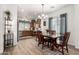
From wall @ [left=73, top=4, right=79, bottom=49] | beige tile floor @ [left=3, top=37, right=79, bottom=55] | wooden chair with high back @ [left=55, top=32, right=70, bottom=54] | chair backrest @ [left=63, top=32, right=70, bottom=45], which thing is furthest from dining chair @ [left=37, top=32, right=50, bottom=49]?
wall @ [left=73, top=4, right=79, bottom=49]

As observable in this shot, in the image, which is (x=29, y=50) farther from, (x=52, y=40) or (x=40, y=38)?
(x=52, y=40)

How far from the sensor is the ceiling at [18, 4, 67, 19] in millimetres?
2865

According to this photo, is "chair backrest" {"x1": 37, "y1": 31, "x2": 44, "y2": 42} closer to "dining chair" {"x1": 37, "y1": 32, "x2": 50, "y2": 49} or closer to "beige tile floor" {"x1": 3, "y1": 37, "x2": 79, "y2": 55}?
"dining chair" {"x1": 37, "y1": 32, "x2": 50, "y2": 49}

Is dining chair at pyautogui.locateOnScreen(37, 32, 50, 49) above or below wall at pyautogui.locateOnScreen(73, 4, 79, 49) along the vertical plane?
below

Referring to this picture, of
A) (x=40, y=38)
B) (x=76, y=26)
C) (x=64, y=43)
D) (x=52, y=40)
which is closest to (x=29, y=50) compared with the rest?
(x=40, y=38)

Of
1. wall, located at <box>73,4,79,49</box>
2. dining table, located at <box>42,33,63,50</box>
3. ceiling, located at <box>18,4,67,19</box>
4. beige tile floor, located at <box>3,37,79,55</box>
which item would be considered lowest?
beige tile floor, located at <box>3,37,79,55</box>

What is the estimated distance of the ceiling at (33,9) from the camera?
9.40 ft

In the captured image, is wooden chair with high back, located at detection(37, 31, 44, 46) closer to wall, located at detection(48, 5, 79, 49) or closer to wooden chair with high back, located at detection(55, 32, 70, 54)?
wooden chair with high back, located at detection(55, 32, 70, 54)

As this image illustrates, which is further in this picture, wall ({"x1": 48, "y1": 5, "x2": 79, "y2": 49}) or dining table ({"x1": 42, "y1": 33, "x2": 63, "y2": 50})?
dining table ({"x1": 42, "y1": 33, "x2": 63, "y2": 50})

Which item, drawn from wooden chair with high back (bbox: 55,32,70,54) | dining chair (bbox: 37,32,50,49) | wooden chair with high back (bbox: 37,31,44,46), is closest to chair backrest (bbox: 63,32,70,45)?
wooden chair with high back (bbox: 55,32,70,54)

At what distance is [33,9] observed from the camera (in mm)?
2941

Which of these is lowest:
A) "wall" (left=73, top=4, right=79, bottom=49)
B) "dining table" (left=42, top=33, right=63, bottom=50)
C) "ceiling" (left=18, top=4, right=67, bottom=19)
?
"dining table" (left=42, top=33, right=63, bottom=50)
